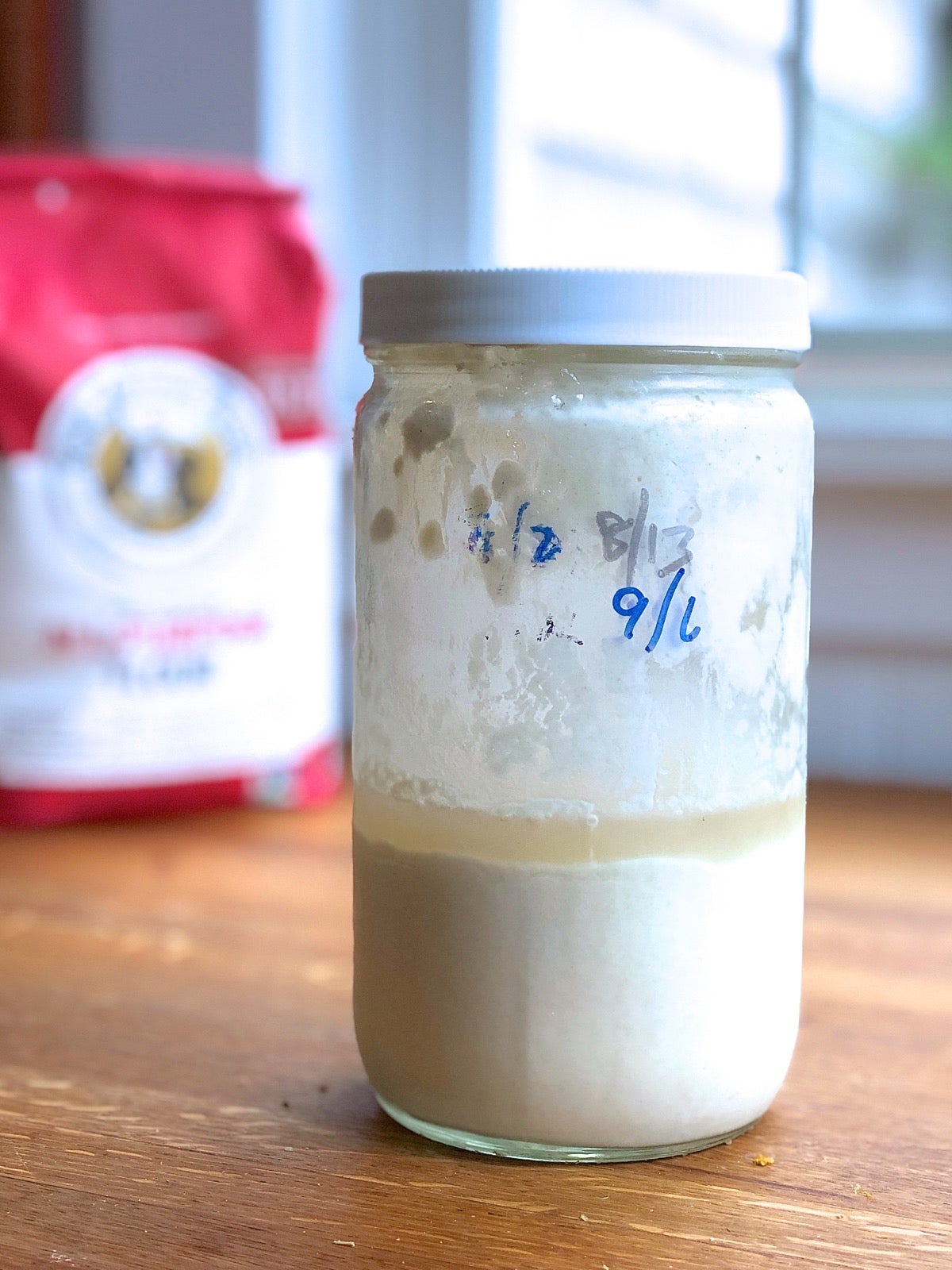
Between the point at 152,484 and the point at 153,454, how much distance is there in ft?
0.06

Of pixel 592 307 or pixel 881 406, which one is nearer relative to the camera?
pixel 592 307

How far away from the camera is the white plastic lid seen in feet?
1.46

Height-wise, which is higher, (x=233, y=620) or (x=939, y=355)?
(x=939, y=355)

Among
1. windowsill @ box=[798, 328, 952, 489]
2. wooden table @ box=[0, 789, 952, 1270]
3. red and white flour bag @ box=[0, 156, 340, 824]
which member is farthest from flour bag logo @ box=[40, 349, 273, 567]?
windowsill @ box=[798, 328, 952, 489]

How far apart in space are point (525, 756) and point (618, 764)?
0.03m

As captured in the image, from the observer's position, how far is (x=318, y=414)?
1014 millimetres

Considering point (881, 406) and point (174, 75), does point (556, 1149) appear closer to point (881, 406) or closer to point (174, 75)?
point (881, 406)

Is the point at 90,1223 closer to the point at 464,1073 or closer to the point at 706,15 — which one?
the point at 464,1073

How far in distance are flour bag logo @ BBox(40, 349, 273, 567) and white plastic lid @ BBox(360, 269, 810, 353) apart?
51 cm

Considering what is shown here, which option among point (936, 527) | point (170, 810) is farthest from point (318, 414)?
point (936, 527)

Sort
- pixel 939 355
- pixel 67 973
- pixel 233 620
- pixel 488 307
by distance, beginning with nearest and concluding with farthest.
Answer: pixel 488 307, pixel 67 973, pixel 233 620, pixel 939 355

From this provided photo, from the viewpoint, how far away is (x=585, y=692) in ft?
1.51

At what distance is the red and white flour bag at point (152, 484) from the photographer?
3.07 feet

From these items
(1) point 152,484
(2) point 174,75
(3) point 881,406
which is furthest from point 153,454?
(3) point 881,406
